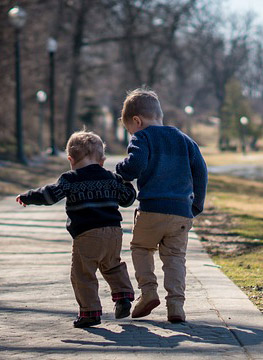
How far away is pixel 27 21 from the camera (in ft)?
108

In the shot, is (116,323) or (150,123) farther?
(150,123)

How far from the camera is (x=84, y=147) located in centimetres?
546

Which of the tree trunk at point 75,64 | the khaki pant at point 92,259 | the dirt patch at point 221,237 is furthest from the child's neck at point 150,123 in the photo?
the tree trunk at point 75,64

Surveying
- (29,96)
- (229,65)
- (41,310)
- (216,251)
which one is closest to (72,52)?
(29,96)

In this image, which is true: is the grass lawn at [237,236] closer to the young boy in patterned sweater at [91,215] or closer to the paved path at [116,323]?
the paved path at [116,323]

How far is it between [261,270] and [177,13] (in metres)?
30.2

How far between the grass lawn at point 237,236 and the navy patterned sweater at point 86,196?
4.43 ft

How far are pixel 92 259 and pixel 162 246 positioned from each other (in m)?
0.49

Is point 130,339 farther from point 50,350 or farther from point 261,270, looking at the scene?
point 261,270

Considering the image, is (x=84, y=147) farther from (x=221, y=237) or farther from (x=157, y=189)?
(x=221, y=237)

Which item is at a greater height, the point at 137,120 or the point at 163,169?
the point at 137,120

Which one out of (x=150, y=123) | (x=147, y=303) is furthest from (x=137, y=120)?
(x=147, y=303)

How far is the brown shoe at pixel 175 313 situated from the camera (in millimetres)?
5260

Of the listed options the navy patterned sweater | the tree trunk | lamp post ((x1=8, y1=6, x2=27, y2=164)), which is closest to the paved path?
the navy patterned sweater
